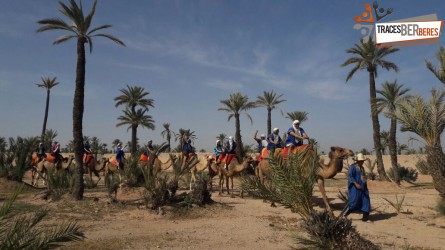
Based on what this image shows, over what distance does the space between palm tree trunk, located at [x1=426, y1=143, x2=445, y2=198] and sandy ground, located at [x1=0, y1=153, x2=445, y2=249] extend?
109cm

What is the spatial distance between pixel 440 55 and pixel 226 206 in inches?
469

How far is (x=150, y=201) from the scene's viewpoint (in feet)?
34.3

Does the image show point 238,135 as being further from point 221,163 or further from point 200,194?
point 200,194

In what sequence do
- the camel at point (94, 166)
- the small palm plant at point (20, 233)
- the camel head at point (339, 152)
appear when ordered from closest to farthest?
the small palm plant at point (20, 233), the camel head at point (339, 152), the camel at point (94, 166)

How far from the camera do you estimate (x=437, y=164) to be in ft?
34.7

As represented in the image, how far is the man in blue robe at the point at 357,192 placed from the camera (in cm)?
938

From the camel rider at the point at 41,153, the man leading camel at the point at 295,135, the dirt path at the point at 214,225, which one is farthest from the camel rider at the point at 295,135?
the camel rider at the point at 41,153

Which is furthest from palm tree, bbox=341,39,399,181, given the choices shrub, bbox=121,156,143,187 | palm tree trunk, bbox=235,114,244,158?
shrub, bbox=121,156,143,187

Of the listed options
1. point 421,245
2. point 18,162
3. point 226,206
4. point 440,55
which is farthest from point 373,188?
point 18,162

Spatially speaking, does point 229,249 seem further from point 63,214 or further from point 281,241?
point 63,214

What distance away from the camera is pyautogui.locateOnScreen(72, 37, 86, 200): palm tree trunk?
39.1 feet

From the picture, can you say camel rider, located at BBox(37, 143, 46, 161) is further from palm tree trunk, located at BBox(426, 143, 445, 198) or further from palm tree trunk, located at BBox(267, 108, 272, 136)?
palm tree trunk, located at BBox(267, 108, 272, 136)

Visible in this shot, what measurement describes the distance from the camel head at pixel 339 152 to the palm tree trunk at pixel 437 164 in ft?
9.16

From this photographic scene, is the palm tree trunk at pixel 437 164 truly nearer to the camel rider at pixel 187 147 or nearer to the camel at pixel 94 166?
the camel rider at pixel 187 147
